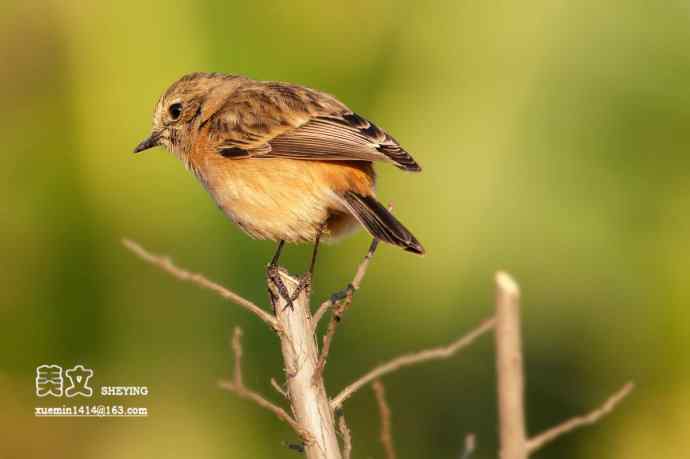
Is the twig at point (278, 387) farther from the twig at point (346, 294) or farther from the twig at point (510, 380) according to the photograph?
the twig at point (510, 380)

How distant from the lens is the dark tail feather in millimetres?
3283

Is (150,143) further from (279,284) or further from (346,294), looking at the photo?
(346,294)

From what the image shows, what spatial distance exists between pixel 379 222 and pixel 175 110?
171cm

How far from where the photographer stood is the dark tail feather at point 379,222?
3.28 meters

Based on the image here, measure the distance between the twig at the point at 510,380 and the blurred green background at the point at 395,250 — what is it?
3.01 metres

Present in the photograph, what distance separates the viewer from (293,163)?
157 inches

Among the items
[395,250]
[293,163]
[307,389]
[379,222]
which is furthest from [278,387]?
[395,250]

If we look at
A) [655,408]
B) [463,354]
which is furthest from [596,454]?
[463,354]

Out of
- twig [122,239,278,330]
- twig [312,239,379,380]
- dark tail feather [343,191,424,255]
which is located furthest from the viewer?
dark tail feather [343,191,424,255]

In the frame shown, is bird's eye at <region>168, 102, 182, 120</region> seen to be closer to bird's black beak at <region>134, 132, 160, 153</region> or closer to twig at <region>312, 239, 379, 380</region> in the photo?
bird's black beak at <region>134, 132, 160, 153</region>

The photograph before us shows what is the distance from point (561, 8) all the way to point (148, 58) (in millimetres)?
2307

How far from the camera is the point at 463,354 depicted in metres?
5.03

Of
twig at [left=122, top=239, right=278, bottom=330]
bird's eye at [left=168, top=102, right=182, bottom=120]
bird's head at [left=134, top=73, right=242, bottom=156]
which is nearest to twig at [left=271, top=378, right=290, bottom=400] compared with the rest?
twig at [left=122, top=239, right=278, bottom=330]

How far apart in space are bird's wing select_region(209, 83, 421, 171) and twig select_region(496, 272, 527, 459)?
2003 millimetres
